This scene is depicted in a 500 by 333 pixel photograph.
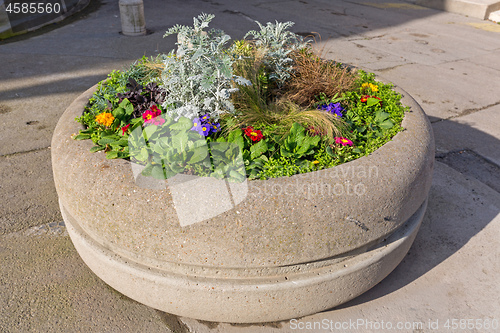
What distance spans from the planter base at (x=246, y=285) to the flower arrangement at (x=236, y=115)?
1.77ft

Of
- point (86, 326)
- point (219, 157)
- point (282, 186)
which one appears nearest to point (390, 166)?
point (282, 186)

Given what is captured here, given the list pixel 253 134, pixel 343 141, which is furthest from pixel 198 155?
pixel 343 141

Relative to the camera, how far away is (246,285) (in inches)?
83.0

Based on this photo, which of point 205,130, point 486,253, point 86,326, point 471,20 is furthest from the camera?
point 471,20

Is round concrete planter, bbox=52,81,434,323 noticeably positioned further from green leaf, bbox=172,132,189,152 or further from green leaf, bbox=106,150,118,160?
green leaf, bbox=172,132,189,152

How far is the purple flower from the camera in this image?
2992 millimetres

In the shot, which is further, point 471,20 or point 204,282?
point 471,20

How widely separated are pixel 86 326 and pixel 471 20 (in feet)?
36.2

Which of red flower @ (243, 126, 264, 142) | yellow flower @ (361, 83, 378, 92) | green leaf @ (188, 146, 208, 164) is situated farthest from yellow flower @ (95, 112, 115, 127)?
yellow flower @ (361, 83, 378, 92)

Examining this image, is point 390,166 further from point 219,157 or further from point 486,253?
point 486,253

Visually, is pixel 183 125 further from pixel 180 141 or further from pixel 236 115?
pixel 236 115

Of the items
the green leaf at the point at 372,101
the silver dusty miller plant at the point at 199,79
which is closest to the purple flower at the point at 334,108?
the green leaf at the point at 372,101

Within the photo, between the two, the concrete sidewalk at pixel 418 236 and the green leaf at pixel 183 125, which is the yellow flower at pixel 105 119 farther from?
the concrete sidewalk at pixel 418 236

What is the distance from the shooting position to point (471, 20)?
991 cm
